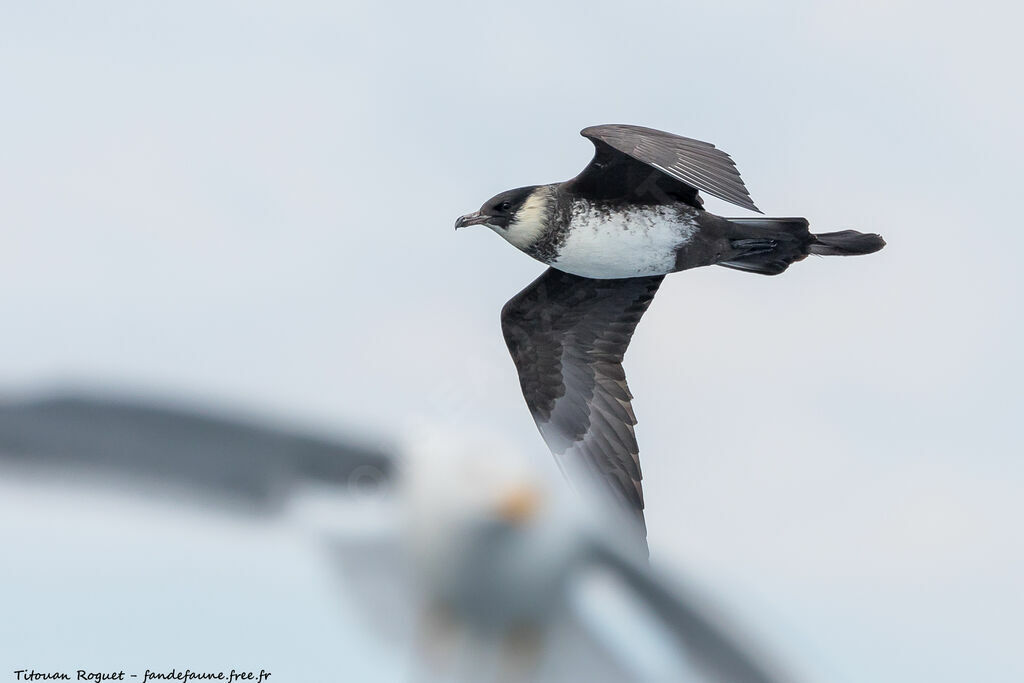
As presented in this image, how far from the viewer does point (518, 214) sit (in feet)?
40.1

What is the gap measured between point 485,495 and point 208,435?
2.31 feet

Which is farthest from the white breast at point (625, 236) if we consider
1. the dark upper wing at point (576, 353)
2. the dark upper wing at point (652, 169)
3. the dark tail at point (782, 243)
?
the dark upper wing at point (576, 353)

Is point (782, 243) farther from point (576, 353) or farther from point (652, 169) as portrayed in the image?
point (576, 353)

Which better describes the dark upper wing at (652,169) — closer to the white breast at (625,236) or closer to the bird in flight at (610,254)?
the bird in flight at (610,254)

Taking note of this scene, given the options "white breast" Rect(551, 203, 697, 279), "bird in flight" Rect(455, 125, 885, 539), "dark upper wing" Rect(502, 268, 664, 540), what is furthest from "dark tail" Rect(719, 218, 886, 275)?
"dark upper wing" Rect(502, 268, 664, 540)

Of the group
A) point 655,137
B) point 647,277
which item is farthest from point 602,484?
point 655,137

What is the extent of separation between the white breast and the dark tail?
56 centimetres

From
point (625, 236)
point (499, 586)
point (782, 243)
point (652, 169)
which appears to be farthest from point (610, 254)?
point (499, 586)

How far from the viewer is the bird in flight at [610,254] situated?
11320 mm

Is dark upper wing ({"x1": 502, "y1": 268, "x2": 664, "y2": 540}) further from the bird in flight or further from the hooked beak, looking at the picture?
the hooked beak

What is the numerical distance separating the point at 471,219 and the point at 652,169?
1.98 metres

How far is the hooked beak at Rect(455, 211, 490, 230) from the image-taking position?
1250 cm

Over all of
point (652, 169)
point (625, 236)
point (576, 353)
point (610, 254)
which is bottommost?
point (576, 353)

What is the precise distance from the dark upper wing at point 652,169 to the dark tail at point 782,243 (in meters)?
0.62
